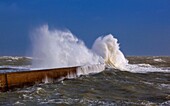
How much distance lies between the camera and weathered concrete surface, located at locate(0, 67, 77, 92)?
39.9 feet

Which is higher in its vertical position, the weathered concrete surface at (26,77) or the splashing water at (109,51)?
the splashing water at (109,51)

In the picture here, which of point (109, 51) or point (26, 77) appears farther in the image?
point (109, 51)

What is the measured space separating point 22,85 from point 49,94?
257cm

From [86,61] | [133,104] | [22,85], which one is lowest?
[133,104]

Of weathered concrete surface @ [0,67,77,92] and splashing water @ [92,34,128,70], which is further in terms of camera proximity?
splashing water @ [92,34,128,70]

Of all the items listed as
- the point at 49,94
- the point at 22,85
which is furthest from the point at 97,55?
the point at 49,94

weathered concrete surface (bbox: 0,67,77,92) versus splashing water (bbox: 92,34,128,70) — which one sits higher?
splashing water (bbox: 92,34,128,70)

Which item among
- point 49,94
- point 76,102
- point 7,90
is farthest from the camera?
point 7,90

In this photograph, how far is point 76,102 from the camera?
9500 mm

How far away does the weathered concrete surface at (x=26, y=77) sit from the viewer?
12167mm

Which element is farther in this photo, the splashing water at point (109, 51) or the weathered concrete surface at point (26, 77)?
the splashing water at point (109, 51)

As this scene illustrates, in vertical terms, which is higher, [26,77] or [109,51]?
[109,51]

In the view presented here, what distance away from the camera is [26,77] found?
13.7m

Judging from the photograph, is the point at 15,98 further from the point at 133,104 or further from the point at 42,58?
the point at 42,58
